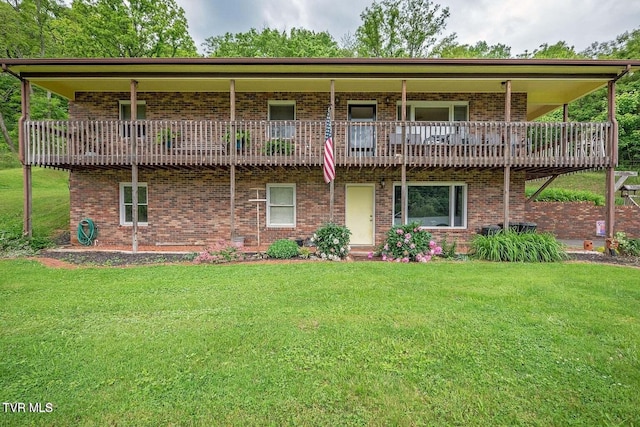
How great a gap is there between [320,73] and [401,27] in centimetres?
2288

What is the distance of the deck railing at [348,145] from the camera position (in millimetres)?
9133

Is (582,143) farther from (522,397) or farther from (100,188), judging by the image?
(100,188)

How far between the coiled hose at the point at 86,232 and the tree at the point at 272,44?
19121 mm

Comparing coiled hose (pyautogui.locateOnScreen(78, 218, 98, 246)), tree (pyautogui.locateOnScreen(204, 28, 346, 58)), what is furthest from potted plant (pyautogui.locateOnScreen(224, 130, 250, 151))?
tree (pyautogui.locateOnScreen(204, 28, 346, 58))

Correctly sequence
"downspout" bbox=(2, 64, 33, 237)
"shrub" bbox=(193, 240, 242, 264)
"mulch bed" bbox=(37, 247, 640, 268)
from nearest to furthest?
1. "mulch bed" bbox=(37, 247, 640, 268)
2. "shrub" bbox=(193, 240, 242, 264)
3. "downspout" bbox=(2, 64, 33, 237)

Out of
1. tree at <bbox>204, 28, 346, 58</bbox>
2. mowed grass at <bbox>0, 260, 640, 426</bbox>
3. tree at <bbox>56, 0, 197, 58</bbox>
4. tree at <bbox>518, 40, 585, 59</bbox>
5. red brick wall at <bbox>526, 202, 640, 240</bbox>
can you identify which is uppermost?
tree at <bbox>518, 40, 585, 59</bbox>

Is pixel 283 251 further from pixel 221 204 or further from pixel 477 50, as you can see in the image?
pixel 477 50

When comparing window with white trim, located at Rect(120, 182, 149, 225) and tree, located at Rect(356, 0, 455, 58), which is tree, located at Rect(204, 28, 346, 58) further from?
window with white trim, located at Rect(120, 182, 149, 225)

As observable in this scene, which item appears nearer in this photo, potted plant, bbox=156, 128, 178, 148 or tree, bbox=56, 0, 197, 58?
potted plant, bbox=156, 128, 178, 148

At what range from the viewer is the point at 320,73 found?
9195 mm

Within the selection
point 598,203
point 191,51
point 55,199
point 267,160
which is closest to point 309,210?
point 267,160

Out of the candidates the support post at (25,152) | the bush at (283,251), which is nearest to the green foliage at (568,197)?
the bush at (283,251)

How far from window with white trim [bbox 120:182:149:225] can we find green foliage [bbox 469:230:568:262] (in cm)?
1089

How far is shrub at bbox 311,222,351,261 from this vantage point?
8.40 m
